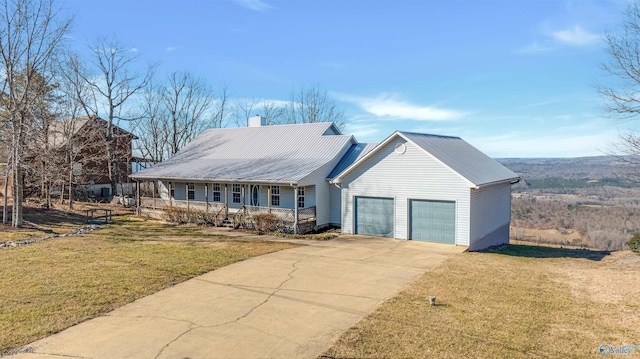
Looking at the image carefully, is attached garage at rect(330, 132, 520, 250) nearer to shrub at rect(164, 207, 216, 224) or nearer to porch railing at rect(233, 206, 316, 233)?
porch railing at rect(233, 206, 316, 233)

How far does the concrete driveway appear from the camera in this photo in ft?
22.2

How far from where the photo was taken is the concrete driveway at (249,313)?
6777mm

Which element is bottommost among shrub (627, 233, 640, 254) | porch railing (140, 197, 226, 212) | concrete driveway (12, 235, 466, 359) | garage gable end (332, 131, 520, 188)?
shrub (627, 233, 640, 254)

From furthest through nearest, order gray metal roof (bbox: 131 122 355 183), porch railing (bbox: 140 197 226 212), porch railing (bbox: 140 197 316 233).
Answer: porch railing (bbox: 140 197 226 212)
gray metal roof (bbox: 131 122 355 183)
porch railing (bbox: 140 197 316 233)

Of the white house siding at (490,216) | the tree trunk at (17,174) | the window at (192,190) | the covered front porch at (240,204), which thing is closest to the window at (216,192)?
the covered front porch at (240,204)

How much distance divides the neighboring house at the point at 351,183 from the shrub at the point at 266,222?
0.65m

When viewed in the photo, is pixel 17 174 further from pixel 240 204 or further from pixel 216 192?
pixel 240 204

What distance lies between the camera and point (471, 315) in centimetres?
823

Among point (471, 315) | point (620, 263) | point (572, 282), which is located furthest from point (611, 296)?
point (620, 263)

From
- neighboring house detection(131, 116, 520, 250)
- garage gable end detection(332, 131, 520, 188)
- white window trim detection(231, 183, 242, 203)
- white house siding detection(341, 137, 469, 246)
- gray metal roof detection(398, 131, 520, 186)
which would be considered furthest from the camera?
white window trim detection(231, 183, 242, 203)

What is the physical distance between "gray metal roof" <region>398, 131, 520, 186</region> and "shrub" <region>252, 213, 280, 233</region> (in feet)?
25.7

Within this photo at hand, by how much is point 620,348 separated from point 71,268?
45.5 ft

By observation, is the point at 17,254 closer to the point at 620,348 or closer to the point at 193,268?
the point at 193,268

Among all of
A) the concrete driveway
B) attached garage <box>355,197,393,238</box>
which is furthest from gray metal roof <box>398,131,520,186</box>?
the concrete driveway
